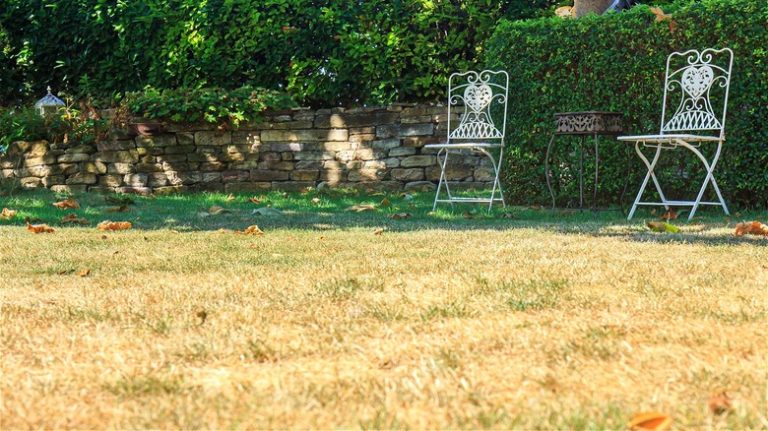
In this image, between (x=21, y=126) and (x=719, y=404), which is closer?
→ (x=719, y=404)

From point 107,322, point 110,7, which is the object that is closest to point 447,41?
point 110,7

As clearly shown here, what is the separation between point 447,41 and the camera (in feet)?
30.9

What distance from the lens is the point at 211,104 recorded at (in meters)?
9.24

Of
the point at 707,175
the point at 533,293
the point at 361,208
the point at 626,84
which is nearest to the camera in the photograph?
the point at 533,293

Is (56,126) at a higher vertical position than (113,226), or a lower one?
higher

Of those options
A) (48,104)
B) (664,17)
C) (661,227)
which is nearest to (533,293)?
(661,227)

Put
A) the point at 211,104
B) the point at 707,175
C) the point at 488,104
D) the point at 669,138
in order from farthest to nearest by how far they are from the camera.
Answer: the point at 211,104
the point at 488,104
the point at 707,175
the point at 669,138

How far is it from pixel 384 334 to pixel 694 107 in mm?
4932

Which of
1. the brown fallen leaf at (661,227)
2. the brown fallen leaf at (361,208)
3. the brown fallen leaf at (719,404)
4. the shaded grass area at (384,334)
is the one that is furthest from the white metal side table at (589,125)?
the brown fallen leaf at (719,404)

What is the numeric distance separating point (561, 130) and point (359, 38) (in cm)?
365

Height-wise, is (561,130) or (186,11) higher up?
(186,11)

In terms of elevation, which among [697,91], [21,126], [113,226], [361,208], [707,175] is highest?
[697,91]

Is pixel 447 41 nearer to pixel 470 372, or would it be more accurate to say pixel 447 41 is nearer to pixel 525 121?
pixel 525 121

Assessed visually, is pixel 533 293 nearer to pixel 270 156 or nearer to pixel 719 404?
pixel 719 404
